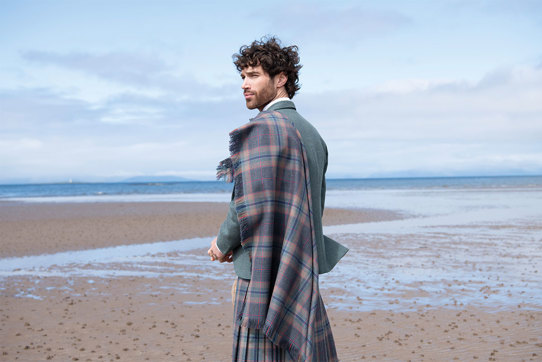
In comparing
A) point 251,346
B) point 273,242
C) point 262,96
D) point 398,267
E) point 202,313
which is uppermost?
point 262,96

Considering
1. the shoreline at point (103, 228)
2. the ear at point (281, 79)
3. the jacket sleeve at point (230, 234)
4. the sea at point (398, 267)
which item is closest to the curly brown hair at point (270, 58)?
the ear at point (281, 79)

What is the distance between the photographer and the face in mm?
2533

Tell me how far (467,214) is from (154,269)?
49.8 feet

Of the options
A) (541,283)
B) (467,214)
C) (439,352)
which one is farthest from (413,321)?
(467,214)

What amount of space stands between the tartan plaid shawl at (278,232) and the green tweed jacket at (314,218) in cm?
8

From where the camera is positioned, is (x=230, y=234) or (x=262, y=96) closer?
(x=230, y=234)

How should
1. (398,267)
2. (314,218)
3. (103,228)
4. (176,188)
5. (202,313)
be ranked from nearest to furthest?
(314,218) < (202,313) < (398,267) < (103,228) < (176,188)

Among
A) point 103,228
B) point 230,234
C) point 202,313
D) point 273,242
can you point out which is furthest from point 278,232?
point 103,228

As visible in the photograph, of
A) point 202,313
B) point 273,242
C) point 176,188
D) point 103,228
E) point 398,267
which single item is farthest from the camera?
point 176,188

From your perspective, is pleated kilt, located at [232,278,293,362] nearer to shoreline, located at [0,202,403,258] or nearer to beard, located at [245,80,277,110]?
beard, located at [245,80,277,110]

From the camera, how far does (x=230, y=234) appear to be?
2383mm

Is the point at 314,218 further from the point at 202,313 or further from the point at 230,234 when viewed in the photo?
the point at 202,313

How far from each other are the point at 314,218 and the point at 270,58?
2.63 feet

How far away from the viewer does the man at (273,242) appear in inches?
90.7
